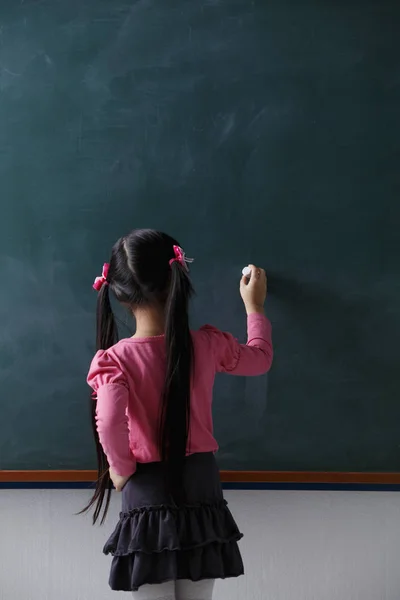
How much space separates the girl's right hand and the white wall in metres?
0.60

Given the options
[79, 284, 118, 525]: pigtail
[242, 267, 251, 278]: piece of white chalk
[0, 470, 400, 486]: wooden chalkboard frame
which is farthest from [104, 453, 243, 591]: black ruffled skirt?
[242, 267, 251, 278]: piece of white chalk

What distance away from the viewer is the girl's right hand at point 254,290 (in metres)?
2.12

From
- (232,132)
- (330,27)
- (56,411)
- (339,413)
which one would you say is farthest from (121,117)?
(339,413)

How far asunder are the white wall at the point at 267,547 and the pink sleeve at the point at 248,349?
1.67 ft

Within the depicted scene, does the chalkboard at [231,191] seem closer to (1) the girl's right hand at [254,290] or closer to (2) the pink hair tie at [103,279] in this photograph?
(1) the girl's right hand at [254,290]

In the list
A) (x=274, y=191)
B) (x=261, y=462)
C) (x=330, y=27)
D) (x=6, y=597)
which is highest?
(x=330, y=27)

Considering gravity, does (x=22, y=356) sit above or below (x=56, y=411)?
above

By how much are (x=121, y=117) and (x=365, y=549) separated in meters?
1.52

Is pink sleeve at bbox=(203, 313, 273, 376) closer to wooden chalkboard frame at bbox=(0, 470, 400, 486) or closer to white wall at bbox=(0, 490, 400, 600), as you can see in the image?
wooden chalkboard frame at bbox=(0, 470, 400, 486)

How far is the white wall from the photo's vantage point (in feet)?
7.35

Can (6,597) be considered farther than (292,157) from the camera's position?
Yes

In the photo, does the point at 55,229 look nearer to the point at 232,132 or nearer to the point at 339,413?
the point at 232,132

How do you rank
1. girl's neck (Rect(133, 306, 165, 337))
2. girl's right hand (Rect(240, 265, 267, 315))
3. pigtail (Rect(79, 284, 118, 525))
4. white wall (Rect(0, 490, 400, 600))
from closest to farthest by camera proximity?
1. girl's neck (Rect(133, 306, 165, 337))
2. pigtail (Rect(79, 284, 118, 525))
3. girl's right hand (Rect(240, 265, 267, 315))
4. white wall (Rect(0, 490, 400, 600))

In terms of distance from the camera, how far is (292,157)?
7.16 ft
